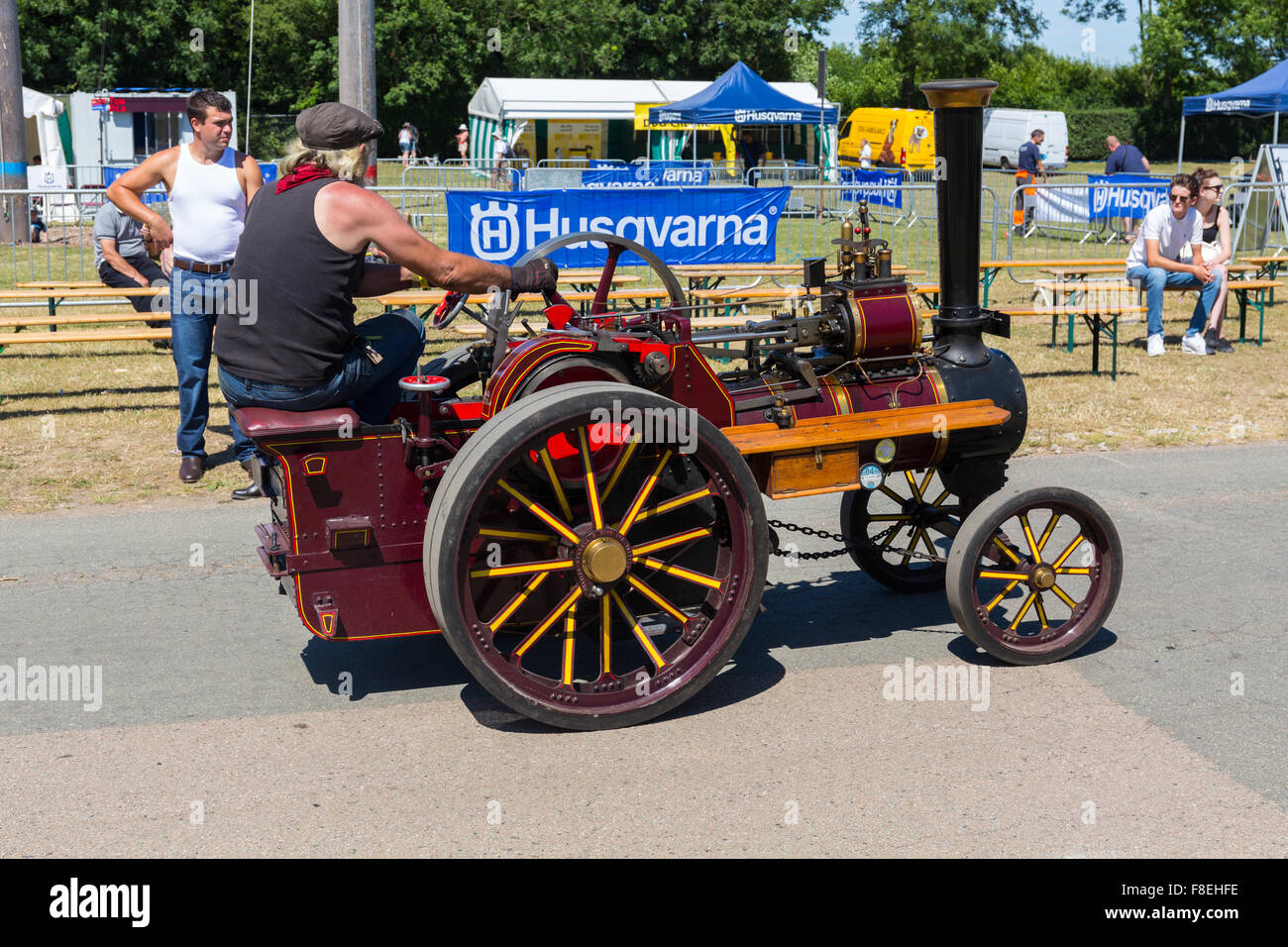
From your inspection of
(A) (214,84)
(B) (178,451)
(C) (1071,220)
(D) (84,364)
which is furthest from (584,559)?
(A) (214,84)

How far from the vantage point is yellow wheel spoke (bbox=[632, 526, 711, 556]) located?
4.23m

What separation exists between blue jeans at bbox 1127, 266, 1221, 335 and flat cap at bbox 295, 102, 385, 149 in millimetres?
8973

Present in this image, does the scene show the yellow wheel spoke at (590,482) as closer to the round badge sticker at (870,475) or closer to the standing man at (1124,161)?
the round badge sticker at (870,475)

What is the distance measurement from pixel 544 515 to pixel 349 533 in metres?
0.62

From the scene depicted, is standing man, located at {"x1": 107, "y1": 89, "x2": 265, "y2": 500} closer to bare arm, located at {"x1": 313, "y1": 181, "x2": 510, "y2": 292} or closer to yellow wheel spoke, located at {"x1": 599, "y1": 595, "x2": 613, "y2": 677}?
bare arm, located at {"x1": 313, "y1": 181, "x2": 510, "y2": 292}

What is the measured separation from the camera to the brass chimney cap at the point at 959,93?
4.71 metres

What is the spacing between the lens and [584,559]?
412 centimetres

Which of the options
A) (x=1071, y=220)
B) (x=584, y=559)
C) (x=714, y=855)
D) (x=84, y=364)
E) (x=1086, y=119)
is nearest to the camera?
(x=714, y=855)

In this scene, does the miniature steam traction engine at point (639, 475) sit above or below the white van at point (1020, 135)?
below

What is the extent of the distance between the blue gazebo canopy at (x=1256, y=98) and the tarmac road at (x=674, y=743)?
20.7 m

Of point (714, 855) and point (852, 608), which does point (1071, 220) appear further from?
point (714, 855)

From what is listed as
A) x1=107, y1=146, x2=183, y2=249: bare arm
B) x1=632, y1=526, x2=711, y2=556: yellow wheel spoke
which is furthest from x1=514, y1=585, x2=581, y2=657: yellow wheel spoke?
x1=107, y1=146, x2=183, y2=249: bare arm

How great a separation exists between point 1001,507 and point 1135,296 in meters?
7.92

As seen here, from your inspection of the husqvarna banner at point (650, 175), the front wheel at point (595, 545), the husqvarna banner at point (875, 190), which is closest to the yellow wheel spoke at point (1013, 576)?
the front wheel at point (595, 545)
